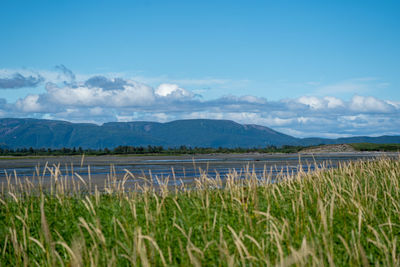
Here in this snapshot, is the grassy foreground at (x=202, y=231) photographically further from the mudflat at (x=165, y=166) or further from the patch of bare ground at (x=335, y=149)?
the patch of bare ground at (x=335, y=149)

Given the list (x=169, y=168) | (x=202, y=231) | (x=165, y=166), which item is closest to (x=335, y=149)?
(x=165, y=166)

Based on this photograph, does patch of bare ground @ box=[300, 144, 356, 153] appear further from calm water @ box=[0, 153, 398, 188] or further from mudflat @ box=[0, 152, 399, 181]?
calm water @ box=[0, 153, 398, 188]

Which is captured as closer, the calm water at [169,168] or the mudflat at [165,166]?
the calm water at [169,168]

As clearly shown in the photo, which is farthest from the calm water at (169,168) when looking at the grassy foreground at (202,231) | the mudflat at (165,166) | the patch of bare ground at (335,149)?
the patch of bare ground at (335,149)

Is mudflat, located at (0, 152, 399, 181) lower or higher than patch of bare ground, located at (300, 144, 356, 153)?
lower

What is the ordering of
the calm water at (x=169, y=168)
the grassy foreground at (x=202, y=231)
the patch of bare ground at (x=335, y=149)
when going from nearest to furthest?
1. the grassy foreground at (x=202, y=231)
2. the calm water at (x=169, y=168)
3. the patch of bare ground at (x=335, y=149)

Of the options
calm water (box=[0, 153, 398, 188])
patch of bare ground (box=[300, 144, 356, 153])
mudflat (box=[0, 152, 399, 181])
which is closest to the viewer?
calm water (box=[0, 153, 398, 188])

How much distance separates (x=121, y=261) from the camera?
24.3ft

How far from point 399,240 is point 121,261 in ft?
15.0

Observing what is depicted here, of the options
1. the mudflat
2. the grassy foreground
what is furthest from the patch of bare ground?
the grassy foreground

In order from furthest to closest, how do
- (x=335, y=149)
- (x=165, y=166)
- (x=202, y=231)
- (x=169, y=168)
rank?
1. (x=335, y=149)
2. (x=165, y=166)
3. (x=169, y=168)
4. (x=202, y=231)

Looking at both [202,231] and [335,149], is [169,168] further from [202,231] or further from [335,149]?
[335,149]

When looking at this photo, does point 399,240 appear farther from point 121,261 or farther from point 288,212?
point 121,261

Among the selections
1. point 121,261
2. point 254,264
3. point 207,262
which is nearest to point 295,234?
point 254,264
